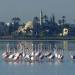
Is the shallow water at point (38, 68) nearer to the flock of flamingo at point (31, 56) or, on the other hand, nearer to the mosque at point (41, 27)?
the flock of flamingo at point (31, 56)

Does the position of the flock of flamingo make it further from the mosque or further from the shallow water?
the mosque

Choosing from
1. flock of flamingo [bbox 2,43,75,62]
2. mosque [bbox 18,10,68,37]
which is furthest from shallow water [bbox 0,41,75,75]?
mosque [bbox 18,10,68,37]

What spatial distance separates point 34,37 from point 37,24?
1710 cm

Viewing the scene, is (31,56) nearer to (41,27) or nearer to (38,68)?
(38,68)

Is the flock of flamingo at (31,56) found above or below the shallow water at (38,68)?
above

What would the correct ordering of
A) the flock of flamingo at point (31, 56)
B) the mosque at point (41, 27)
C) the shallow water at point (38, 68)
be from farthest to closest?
1. the mosque at point (41, 27)
2. the flock of flamingo at point (31, 56)
3. the shallow water at point (38, 68)

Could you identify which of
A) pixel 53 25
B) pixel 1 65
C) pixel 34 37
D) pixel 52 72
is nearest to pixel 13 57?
pixel 1 65

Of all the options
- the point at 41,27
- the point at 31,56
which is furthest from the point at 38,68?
the point at 41,27

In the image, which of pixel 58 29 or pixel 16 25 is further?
pixel 16 25

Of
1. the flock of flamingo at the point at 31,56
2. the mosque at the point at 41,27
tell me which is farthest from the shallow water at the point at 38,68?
the mosque at the point at 41,27

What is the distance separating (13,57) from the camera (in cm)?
6309

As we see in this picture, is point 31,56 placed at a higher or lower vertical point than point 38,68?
higher

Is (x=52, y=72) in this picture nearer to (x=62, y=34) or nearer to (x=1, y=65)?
(x=1, y=65)

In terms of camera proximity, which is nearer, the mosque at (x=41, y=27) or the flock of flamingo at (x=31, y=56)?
the flock of flamingo at (x=31, y=56)
